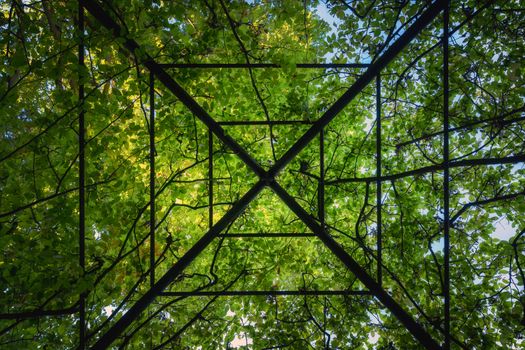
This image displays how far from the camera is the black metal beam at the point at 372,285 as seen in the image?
2.21m

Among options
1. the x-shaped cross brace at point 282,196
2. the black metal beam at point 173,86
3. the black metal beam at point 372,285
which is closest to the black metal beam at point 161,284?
the x-shaped cross brace at point 282,196

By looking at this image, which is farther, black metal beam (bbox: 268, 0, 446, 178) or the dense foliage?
the dense foliage

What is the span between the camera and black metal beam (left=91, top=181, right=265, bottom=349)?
2186 millimetres

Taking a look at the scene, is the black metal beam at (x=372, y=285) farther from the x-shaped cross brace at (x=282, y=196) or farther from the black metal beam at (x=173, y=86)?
the black metal beam at (x=173, y=86)

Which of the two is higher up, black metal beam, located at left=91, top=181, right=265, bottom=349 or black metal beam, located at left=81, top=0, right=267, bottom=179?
black metal beam, located at left=81, top=0, right=267, bottom=179

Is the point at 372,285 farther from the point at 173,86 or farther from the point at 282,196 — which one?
the point at 173,86

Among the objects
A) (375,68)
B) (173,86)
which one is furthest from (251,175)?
(375,68)

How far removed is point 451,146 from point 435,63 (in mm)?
1265

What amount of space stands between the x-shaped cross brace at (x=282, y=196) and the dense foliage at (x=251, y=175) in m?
0.12

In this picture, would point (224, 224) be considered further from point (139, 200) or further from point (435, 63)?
point (435, 63)

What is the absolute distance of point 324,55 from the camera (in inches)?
184

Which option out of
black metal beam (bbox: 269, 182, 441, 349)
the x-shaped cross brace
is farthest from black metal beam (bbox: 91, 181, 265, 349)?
black metal beam (bbox: 269, 182, 441, 349)

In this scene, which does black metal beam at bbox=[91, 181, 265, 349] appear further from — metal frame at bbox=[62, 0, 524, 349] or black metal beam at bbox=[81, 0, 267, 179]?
black metal beam at bbox=[81, 0, 267, 179]

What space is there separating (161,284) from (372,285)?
1.31 meters
